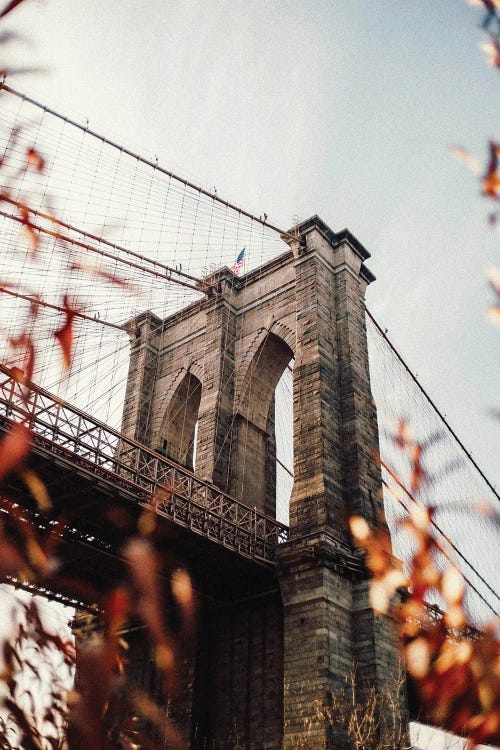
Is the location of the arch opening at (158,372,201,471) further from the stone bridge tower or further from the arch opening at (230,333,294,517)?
the arch opening at (230,333,294,517)

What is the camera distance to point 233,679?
53.4 ft

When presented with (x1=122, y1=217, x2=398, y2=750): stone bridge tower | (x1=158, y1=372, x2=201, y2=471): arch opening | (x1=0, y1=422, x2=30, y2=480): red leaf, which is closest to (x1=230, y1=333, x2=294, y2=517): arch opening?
(x1=122, y1=217, x2=398, y2=750): stone bridge tower

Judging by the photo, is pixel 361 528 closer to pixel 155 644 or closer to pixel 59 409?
pixel 155 644

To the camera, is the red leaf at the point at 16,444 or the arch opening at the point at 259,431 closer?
the red leaf at the point at 16,444

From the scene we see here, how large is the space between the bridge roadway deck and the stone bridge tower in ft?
2.91

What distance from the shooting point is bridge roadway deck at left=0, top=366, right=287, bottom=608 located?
12.7 metres

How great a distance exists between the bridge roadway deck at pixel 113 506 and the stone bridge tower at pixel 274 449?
89 cm

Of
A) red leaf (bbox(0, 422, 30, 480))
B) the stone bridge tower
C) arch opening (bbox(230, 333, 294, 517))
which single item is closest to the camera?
red leaf (bbox(0, 422, 30, 480))

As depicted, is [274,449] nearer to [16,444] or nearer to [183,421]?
[183,421]

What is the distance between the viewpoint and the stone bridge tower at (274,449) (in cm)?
1489

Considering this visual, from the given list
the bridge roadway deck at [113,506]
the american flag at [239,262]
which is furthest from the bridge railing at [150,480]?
the american flag at [239,262]

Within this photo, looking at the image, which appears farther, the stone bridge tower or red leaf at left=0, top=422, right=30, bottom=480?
the stone bridge tower

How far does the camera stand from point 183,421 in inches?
943

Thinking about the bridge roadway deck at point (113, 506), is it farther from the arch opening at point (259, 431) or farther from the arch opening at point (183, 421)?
the arch opening at point (183, 421)
